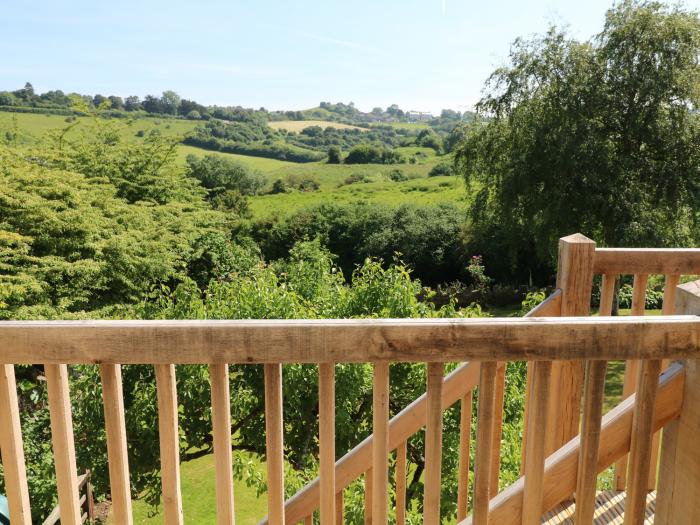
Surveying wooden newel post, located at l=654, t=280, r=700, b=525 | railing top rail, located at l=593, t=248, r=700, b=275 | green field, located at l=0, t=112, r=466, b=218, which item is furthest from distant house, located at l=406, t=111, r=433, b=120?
wooden newel post, located at l=654, t=280, r=700, b=525

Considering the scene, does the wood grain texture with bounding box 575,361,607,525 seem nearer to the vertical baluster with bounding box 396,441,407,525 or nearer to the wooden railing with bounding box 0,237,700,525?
the wooden railing with bounding box 0,237,700,525

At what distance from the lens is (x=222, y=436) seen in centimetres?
112

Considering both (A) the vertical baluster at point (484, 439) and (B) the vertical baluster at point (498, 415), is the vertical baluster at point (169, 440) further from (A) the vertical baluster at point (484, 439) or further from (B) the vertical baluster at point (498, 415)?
(B) the vertical baluster at point (498, 415)

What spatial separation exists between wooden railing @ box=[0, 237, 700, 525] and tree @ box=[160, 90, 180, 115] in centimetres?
6648

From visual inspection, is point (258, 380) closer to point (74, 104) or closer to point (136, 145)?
point (136, 145)

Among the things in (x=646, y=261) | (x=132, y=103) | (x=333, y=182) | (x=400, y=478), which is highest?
(x=132, y=103)

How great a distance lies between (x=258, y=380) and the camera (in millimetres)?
5680

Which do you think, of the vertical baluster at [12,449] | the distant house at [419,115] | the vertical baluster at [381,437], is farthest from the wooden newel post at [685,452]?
the distant house at [419,115]

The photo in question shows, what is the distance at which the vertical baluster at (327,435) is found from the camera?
111 centimetres

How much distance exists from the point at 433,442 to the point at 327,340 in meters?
0.31

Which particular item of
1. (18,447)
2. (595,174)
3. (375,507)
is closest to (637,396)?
(375,507)

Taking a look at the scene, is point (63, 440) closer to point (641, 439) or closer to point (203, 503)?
point (641, 439)

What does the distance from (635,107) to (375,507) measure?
12690mm

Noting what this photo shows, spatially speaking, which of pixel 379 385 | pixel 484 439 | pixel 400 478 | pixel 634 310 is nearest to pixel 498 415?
pixel 400 478
